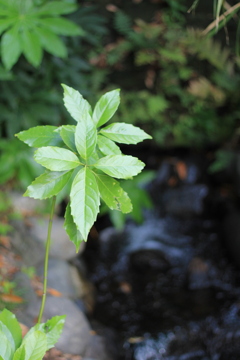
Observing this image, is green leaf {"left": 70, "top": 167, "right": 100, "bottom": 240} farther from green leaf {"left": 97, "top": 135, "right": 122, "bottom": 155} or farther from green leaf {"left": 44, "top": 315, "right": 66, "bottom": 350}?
green leaf {"left": 44, "top": 315, "right": 66, "bottom": 350}

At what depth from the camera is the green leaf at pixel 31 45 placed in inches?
90.0

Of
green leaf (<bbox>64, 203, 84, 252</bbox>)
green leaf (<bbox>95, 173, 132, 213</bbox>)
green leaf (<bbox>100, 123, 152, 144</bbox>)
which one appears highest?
green leaf (<bbox>100, 123, 152, 144</bbox>)

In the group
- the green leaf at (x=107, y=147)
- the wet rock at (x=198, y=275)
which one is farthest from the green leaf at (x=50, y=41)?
the wet rock at (x=198, y=275)

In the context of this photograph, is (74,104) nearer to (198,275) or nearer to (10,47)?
(10,47)

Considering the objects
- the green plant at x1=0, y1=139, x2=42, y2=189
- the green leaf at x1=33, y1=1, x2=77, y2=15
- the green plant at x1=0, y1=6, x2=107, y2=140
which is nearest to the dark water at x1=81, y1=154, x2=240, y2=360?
the green plant at x1=0, y1=139, x2=42, y2=189

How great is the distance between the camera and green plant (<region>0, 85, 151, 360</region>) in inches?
43.8

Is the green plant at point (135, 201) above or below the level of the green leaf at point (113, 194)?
below

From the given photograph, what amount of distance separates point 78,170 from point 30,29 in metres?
1.47

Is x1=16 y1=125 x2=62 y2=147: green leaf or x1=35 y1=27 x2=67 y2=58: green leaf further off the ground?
x1=35 y1=27 x2=67 y2=58: green leaf

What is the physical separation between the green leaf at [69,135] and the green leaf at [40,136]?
59 mm

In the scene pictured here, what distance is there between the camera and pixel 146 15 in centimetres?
474

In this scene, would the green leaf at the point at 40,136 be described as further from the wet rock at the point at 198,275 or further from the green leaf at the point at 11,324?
the wet rock at the point at 198,275

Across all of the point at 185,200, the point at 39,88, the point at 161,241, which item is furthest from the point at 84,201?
the point at 185,200

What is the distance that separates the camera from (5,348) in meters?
1.22
